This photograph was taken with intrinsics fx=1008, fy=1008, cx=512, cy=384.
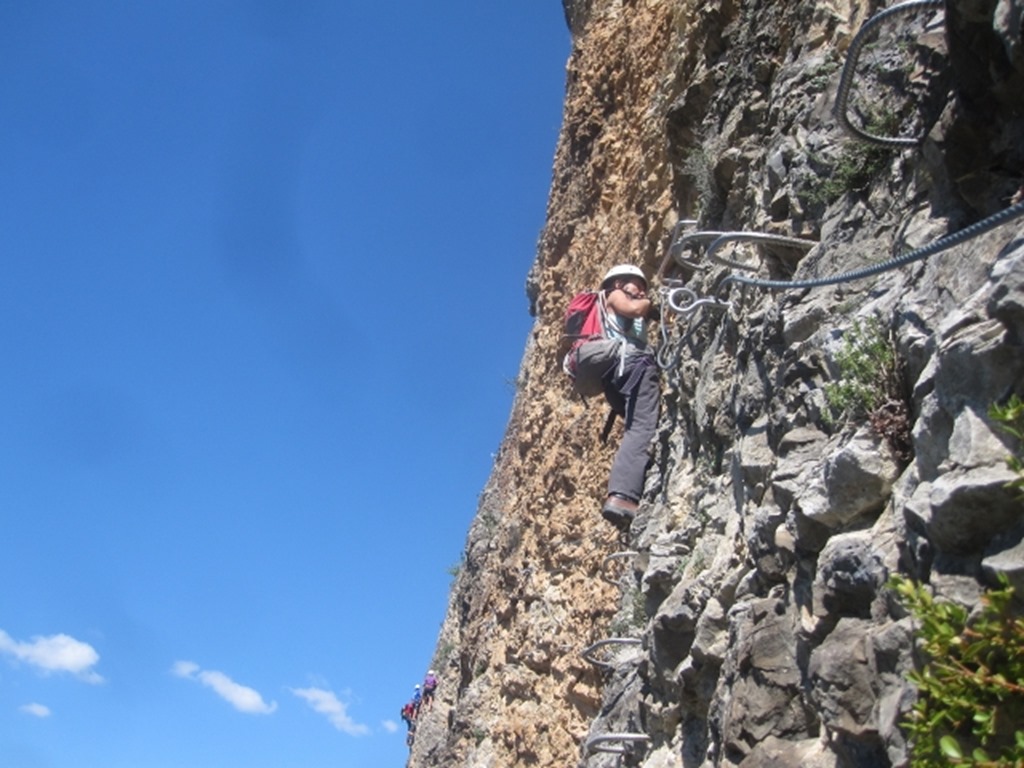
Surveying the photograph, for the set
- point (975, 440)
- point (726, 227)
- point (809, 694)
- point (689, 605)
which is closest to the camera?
point (975, 440)

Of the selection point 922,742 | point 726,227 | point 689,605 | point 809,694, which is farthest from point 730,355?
point 922,742

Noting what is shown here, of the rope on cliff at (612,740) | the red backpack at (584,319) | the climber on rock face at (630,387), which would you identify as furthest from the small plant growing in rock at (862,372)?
the red backpack at (584,319)

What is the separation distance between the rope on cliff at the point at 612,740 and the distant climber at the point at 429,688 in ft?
23.9

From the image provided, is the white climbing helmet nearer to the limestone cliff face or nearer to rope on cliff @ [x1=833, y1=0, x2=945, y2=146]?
the limestone cliff face

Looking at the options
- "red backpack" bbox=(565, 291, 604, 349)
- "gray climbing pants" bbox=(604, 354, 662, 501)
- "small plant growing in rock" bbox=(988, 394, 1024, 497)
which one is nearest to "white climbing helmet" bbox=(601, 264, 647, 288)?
"red backpack" bbox=(565, 291, 604, 349)

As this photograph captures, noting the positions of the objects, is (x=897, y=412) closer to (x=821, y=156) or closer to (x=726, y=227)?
(x=821, y=156)

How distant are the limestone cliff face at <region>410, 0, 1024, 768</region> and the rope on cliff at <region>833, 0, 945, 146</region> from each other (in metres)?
0.09

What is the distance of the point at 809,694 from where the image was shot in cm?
338

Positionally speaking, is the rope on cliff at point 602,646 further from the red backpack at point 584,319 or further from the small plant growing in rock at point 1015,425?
the small plant growing in rock at point 1015,425

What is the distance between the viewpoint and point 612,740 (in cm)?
556

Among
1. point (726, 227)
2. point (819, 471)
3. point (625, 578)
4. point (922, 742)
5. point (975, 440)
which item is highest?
point (726, 227)

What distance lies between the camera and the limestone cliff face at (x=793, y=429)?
297 cm

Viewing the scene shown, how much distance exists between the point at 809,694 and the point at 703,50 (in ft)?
17.9

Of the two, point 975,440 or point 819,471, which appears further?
point 819,471
